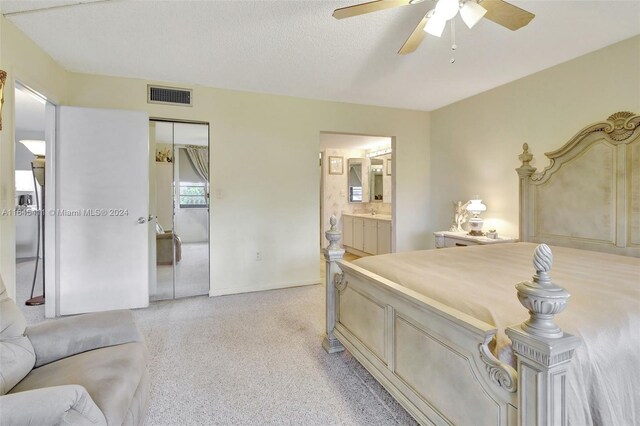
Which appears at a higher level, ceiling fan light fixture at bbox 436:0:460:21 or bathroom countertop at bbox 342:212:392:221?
ceiling fan light fixture at bbox 436:0:460:21

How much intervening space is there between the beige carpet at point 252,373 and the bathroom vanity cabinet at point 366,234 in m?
2.48

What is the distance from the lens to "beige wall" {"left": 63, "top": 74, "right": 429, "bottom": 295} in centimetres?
364

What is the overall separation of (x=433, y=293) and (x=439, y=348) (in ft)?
0.88

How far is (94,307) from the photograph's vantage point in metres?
3.10

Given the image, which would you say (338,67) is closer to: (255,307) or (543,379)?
(255,307)

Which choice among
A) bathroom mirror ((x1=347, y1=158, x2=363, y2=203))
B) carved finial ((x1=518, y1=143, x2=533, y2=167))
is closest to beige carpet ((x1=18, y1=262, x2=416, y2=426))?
carved finial ((x1=518, y1=143, x2=533, y2=167))

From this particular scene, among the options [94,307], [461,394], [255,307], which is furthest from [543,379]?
[94,307]

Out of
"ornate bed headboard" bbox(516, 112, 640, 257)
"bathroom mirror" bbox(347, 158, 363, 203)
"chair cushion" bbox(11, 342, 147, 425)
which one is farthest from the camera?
"bathroom mirror" bbox(347, 158, 363, 203)

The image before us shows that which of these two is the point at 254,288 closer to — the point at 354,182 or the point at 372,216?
the point at 372,216

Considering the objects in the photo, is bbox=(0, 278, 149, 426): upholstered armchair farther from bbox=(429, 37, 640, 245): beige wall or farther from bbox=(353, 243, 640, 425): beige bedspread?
bbox=(429, 37, 640, 245): beige wall

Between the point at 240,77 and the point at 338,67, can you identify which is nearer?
the point at 338,67

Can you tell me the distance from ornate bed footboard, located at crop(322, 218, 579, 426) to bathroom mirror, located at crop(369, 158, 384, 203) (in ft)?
14.6

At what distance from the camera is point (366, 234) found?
5926mm

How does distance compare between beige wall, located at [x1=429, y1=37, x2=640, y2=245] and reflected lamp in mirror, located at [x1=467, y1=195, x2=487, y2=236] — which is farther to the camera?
reflected lamp in mirror, located at [x1=467, y1=195, x2=487, y2=236]
